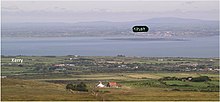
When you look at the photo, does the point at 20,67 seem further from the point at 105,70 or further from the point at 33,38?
the point at 33,38

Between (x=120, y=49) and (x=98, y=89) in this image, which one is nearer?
(x=98, y=89)

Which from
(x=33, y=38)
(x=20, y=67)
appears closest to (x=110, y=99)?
(x=20, y=67)

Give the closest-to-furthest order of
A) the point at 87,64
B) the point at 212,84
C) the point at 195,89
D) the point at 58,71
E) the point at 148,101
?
the point at 148,101, the point at 195,89, the point at 212,84, the point at 58,71, the point at 87,64

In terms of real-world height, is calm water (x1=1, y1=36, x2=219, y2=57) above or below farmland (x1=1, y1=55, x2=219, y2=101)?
above

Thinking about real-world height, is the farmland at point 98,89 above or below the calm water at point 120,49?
below

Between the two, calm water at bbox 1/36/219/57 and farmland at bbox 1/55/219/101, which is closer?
farmland at bbox 1/55/219/101

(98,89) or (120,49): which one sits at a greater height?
(120,49)

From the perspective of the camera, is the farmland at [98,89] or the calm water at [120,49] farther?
the calm water at [120,49]

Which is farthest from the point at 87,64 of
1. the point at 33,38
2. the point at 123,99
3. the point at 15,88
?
the point at 33,38

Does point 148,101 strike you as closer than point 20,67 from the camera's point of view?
Yes

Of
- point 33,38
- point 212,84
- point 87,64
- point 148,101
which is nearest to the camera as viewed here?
point 148,101
